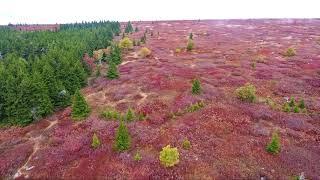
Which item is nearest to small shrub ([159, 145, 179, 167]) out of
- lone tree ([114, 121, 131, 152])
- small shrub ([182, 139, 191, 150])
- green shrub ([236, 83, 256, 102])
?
small shrub ([182, 139, 191, 150])

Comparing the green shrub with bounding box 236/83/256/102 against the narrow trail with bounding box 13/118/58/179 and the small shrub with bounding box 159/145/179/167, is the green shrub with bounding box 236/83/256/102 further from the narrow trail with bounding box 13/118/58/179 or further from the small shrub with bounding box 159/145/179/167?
the narrow trail with bounding box 13/118/58/179

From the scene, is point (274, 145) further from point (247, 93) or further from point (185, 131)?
point (247, 93)

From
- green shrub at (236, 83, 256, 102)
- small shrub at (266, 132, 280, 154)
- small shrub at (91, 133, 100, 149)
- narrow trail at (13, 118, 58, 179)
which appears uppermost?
green shrub at (236, 83, 256, 102)

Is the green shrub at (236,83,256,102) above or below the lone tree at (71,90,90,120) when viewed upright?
above

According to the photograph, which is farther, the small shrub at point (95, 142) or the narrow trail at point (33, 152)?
the small shrub at point (95, 142)

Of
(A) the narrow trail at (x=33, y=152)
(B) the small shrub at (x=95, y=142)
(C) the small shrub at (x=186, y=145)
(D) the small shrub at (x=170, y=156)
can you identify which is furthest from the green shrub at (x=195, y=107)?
(A) the narrow trail at (x=33, y=152)

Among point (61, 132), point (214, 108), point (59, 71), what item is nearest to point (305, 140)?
point (214, 108)

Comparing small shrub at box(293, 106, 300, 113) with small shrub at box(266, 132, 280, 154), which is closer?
small shrub at box(266, 132, 280, 154)

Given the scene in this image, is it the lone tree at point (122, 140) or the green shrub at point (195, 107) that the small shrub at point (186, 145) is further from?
the green shrub at point (195, 107)

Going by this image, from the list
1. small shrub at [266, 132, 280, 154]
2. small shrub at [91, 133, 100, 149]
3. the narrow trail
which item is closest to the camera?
the narrow trail
